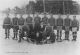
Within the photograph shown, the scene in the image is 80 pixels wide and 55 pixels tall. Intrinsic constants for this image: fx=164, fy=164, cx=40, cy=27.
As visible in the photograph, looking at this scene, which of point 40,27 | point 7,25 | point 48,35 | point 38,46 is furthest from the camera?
point 7,25

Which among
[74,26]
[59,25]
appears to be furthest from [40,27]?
[74,26]

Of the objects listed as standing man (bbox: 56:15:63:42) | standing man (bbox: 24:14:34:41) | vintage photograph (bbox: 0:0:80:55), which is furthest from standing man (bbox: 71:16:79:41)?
standing man (bbox: 24:14:34:41)

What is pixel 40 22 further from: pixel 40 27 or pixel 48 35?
pixel 48 35

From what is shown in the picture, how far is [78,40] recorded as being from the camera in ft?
20.3

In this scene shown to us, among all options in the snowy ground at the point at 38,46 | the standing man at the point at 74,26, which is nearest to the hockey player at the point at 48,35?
the snowy ground at the point at 38,46

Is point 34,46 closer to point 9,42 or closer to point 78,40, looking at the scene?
point 9,42

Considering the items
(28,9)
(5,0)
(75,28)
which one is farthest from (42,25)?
(5,0)

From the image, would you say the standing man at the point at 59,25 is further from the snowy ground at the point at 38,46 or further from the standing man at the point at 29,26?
the standing man at the point at 29,26

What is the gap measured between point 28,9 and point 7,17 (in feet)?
2.91

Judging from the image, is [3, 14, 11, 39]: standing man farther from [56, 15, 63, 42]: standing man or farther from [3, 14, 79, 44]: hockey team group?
[56, 15, 63, 42]: standing man

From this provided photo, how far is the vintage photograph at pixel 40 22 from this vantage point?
236 inches

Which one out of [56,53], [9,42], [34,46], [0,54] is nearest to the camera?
[0,54]

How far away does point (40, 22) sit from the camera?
612 centimetres

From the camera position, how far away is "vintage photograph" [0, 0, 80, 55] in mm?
5984
